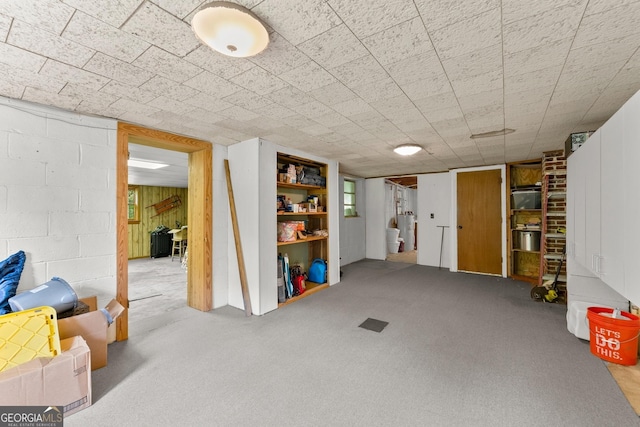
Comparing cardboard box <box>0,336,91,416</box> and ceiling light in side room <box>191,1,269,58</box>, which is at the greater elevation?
ceiling light in side room <box>191,1,269,58</box>

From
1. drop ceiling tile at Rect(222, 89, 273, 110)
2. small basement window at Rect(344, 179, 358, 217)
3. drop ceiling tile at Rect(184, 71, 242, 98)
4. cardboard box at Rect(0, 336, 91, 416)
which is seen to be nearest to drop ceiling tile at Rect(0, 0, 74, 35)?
drop ceiling tile at Rect(184, 71, 242, 98)

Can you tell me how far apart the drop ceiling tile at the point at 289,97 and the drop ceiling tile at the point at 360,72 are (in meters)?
0.36

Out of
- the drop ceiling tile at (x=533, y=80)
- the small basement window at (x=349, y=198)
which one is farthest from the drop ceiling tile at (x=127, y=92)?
the small basement window at (x=349, y=198)

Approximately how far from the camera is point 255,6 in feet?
3.67

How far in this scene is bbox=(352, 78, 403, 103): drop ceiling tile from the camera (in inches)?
72.1

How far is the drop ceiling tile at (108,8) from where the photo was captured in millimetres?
1101

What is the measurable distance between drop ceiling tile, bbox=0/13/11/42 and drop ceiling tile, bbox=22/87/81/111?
2.39 ft

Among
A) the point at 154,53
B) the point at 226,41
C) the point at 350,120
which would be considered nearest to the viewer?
the point at 226,41

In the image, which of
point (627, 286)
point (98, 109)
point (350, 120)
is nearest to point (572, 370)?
point (627, 286)

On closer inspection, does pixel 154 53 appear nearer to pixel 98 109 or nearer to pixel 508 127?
pixel 98 109

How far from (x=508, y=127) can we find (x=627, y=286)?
2.04m

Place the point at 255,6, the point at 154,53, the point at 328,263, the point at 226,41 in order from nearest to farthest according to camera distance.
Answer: the point at 255,6, the point at 226,41, the point at 154,53, the point at 328,263

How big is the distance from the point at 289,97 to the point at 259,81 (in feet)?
1.03

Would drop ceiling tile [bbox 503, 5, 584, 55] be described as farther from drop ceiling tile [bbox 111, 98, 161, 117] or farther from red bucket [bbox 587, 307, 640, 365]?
drop ceiling tile [bbox 111, 98, 161, 117]
